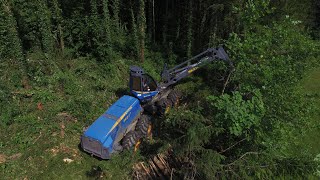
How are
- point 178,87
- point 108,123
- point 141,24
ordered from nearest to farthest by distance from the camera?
point 108,123 → point 178,87 → point 141,24

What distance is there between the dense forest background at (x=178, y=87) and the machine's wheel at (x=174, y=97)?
52cm

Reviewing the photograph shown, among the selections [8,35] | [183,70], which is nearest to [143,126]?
[183,70]

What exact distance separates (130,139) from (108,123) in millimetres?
932

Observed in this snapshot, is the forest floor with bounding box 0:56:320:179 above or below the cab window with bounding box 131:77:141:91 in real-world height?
below

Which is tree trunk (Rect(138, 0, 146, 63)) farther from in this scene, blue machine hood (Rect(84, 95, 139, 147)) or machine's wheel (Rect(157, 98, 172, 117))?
blue machine hood (Rect(84, 95, 139, 147))

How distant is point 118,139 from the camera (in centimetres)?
1006

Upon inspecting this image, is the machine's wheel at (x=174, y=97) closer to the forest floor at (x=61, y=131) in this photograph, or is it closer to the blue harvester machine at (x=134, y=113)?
the blue harvester machine at (x=134, y=113)

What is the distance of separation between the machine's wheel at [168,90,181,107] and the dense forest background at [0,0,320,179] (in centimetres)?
52

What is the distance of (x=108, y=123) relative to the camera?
9836mm

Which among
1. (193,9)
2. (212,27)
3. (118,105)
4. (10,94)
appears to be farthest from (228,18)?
(10,94)

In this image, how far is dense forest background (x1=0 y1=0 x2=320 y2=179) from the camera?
6988 millimetres

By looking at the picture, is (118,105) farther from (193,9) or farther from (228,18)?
(193,9)

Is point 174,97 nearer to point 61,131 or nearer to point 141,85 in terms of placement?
point 141,85

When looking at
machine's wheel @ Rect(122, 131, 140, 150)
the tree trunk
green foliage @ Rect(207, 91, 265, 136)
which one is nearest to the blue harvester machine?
machine's wheel @ Rect(122, 131, 140, 150)
